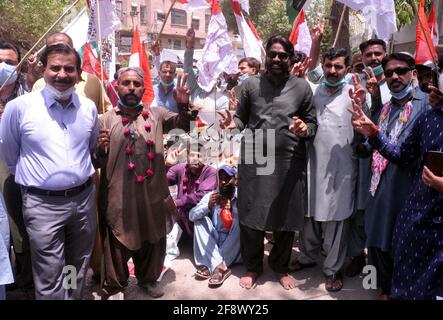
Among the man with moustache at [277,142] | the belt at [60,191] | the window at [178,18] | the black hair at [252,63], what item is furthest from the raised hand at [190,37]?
the window at [178,18]

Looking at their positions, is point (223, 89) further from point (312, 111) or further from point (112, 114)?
point (112, 114)

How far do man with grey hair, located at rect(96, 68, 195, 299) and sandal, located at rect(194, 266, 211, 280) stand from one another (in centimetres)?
77

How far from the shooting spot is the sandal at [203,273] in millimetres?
3781

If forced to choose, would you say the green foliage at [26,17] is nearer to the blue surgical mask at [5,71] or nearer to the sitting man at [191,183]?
the sitting man at [191,183]

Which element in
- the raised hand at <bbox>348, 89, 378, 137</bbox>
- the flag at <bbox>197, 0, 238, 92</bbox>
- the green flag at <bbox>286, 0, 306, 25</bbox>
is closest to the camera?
the raised hand at <bbox>348, 89, 378, 137</bbox>

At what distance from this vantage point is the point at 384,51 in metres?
3.86

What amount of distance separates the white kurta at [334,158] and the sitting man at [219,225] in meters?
0.85

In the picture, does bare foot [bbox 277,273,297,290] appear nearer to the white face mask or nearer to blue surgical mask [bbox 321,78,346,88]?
blue surgical mask [bbox 321,78,346,88]

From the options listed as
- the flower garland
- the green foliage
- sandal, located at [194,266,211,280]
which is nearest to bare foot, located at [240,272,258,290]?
sandal, located at [194,266,211,280]

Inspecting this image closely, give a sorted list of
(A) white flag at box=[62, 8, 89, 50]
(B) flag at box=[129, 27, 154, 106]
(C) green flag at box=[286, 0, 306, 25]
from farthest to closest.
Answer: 1. (C) green flag at box=[286, 0, 306, 25]
2. (B) flag at box=[129, 27, 154, 106]
3. (A) white flag at box=[62, 8, 89, 50]

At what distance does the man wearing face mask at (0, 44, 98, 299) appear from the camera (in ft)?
8.29

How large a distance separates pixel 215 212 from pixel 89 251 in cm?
145

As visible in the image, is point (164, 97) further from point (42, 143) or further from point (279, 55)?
point (42, 143)

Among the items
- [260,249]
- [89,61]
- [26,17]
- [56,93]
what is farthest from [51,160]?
[26,17]
